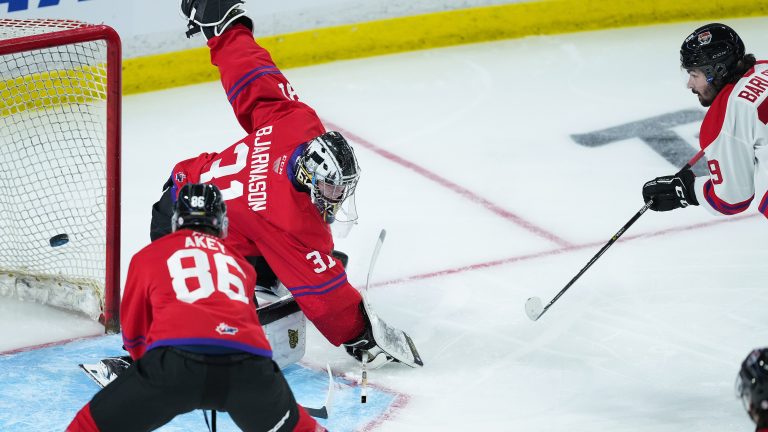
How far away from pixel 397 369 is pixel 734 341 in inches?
42.5

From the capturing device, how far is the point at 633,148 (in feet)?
17.2

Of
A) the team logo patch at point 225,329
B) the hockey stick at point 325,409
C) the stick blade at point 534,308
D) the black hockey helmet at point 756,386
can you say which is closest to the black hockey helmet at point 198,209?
the team logo patch at point 225,329

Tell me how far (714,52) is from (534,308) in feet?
3.28

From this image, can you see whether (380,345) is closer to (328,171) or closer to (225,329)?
(328,171)

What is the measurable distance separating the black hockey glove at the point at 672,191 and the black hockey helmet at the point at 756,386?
138 cm

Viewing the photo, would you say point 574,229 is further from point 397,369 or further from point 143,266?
point 143,266

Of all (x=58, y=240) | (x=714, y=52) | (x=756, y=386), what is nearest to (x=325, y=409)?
(x=58, y=240)

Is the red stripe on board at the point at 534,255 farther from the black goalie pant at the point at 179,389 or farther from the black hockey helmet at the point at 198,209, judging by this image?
the black goalie pant at the point at 179,389

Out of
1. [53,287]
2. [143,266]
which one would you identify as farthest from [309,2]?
[143,266]

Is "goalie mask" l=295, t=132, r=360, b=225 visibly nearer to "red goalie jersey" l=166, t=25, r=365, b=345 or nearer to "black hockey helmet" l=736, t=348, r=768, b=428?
"red goalie jersey" l=166, t=25, r=365, b=345

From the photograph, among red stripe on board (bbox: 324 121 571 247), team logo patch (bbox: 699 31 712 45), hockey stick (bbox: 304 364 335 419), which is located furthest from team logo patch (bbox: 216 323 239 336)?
red stripe on board (bbox: 324 121 571 247)

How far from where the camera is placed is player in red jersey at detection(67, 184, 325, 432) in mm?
2582

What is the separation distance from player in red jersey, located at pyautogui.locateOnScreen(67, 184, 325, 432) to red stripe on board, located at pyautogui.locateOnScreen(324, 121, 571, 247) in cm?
194

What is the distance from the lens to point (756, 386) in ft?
7.33
